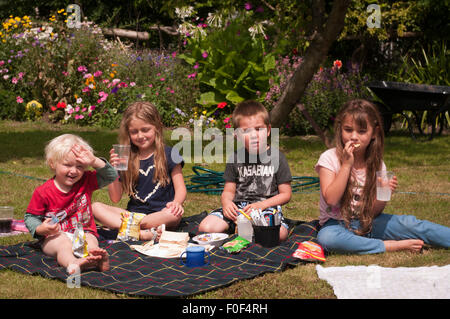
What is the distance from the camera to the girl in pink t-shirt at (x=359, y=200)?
410 cm

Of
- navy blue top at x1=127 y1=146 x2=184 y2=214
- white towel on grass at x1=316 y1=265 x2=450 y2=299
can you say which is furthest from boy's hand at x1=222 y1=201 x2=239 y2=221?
white towel on grass at x1=316 y1=265 x2=450 y2=299

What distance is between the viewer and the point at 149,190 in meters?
4.82

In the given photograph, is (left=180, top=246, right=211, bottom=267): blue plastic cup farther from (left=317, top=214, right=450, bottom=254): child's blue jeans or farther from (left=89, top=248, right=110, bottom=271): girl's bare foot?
(left=317, top=214, right=450, bottom=254): child's blue jeans

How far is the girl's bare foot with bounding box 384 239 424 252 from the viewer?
4090 mm

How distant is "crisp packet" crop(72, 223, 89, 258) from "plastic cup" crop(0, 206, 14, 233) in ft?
3.89

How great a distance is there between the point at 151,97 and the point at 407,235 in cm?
765

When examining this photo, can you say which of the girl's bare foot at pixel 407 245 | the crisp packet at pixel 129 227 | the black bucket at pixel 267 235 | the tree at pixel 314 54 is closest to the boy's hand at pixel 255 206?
the black bucket at pixel 267 235

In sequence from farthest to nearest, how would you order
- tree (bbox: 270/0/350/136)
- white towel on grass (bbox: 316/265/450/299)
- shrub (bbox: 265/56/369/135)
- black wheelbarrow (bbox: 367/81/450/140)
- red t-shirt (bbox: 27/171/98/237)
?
shrub (bbox: 265/56/369/135), black wheelbarrow (bbox: 367/81/450/140), tree (bbox: 270/0/350/136), red t-shirt (bbox: 27/171/98/237), white towel on grass (bbox: 316/265/450/299)

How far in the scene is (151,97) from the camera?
11.1m

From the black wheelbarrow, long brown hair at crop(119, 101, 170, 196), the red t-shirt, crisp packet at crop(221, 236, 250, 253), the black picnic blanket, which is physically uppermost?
the black wheelbarrow

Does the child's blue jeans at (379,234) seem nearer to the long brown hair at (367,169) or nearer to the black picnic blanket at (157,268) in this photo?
the long brown hair at (367,169)

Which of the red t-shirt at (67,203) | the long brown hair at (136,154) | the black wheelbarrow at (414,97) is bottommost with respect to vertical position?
the red t-shirt at (67,203)

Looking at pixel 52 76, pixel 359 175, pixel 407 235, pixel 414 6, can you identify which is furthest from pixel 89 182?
pixel 414 6

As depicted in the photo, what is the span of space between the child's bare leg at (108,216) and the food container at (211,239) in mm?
714
